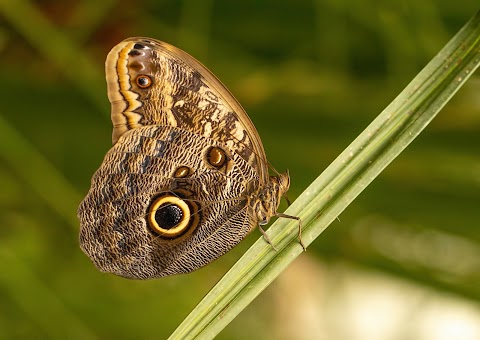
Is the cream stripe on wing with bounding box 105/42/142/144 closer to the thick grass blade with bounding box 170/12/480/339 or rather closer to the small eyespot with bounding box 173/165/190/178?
the small eyespot with bounding box 173/165/190/178

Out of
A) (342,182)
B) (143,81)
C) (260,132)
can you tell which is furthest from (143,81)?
(260,132)

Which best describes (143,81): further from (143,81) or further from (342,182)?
(342,182)

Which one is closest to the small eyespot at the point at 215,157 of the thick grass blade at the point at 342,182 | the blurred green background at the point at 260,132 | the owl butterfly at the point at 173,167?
the owl butterfly at the point at 173,167

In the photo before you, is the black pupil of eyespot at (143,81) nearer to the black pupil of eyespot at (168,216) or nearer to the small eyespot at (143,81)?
the small eyespot at (143,81)

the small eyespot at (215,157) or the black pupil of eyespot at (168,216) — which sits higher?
the small eyespot at (215,157)

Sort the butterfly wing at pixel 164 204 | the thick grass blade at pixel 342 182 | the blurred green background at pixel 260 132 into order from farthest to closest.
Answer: the blurred green background at pixel 260 132 → the butterfly wing at pixel 164 204 → the thick grass blade at pixel 342 182

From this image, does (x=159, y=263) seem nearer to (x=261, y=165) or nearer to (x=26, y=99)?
(x=261, y=165)

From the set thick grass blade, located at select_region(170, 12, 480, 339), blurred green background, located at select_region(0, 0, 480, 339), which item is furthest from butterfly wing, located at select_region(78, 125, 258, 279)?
blurred green background, located at select_region(0, 0, 480, 339)
